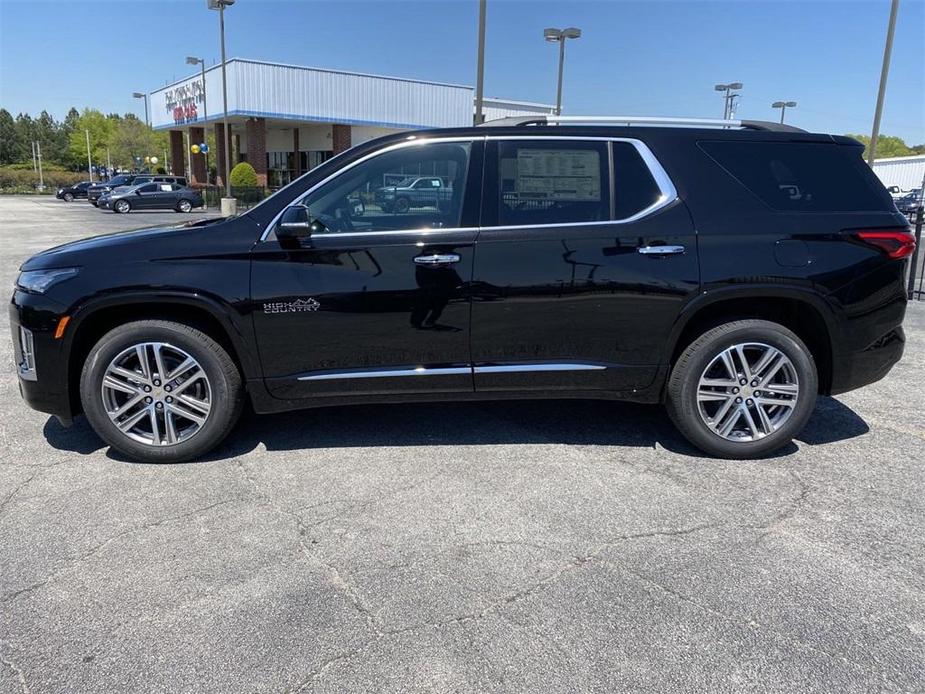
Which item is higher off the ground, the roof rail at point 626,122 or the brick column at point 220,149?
the brick column at point 220,149

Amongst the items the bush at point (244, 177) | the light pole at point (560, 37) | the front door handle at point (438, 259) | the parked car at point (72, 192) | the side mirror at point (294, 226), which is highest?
the light pole at point (560, 37)

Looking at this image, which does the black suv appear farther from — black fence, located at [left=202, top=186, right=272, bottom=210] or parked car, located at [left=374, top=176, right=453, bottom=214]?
black fence, located at [left=202, top=186, right=272, bottom=210]

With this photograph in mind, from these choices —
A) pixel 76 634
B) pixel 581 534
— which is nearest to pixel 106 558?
pixel 76 634

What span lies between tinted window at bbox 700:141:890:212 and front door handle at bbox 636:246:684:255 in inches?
24.1

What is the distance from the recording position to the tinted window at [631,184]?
4.12 metres

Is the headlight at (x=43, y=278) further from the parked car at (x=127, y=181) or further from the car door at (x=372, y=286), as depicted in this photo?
the parked car at (x=127, y=181)

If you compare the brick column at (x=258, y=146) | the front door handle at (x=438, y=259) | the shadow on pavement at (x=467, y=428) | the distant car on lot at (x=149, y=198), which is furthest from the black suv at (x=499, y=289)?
the brick column at (x=258, y=146)

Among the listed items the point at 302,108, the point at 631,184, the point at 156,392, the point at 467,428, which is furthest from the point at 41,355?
the point at 302,108

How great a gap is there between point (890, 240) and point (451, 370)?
2.66 metres

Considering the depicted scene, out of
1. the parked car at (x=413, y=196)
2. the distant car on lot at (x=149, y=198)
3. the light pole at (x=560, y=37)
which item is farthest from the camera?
the distant car on lot at (x=149, y=198)

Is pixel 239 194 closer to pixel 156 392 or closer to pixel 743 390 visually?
pixel 156 392

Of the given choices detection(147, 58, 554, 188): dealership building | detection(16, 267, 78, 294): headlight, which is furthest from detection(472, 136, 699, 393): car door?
detection(147, 58, 554, 188): dealership building

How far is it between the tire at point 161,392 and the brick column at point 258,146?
126 ft

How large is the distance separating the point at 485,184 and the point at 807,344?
223 cm
